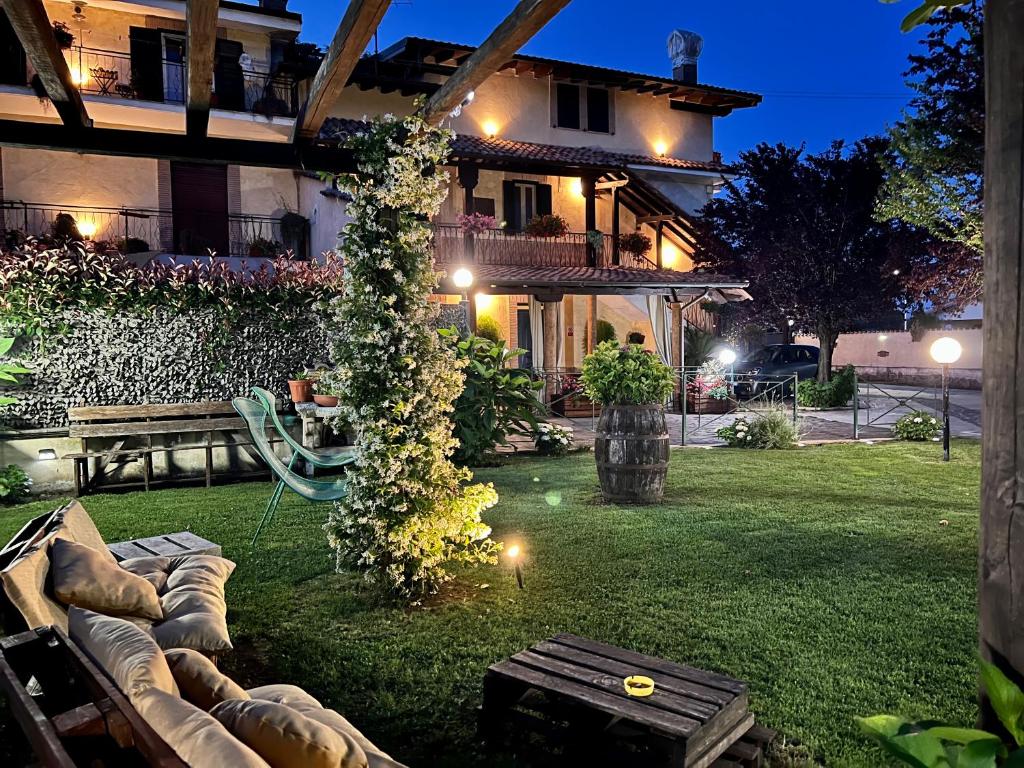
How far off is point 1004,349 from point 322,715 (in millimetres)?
1835

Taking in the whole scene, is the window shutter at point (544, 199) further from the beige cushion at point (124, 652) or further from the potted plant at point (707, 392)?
the beige cushion at point (124, 652)

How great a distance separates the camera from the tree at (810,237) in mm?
21891

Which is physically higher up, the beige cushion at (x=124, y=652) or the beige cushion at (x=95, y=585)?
the beige cushion at (x=124, y=652)

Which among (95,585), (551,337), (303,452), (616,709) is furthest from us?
(551,337)

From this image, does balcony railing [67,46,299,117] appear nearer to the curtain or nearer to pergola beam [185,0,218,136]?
the curtain

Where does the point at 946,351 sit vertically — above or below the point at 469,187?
below

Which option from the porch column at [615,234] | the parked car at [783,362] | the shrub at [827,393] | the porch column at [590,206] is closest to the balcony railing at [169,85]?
the porch column at [590,206]

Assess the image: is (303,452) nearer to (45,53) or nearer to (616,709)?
(45,53)

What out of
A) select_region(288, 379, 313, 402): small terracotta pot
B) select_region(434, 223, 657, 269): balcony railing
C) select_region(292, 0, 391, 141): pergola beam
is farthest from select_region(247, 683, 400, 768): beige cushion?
select_region(434, 223, 657, 269): balcony railing

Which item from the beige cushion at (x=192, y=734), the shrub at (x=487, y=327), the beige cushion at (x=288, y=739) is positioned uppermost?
the shrub at (x=487, y=327)

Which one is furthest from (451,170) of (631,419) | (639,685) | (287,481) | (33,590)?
(639,685)

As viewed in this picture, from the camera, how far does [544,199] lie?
20625mm

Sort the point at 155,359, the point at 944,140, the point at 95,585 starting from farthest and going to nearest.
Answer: the point at 944,140
the point at 155,359
the point at 95,585

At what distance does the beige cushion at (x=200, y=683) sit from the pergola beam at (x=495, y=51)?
283cm
